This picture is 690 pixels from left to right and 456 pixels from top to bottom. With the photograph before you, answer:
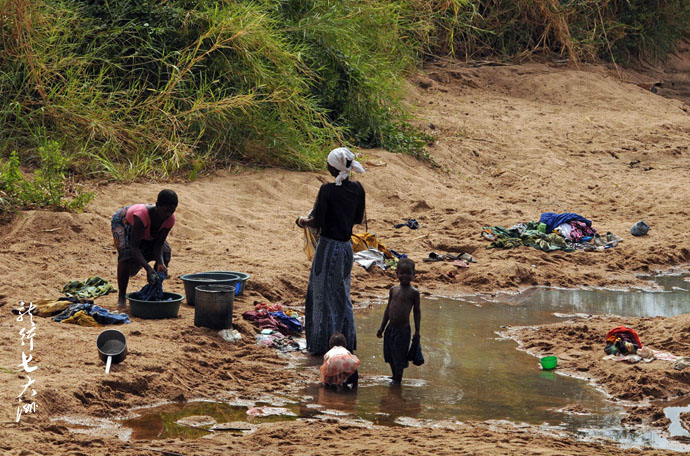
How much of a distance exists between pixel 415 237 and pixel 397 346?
15.0 ft

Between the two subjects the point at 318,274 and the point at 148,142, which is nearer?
the point at 318,274

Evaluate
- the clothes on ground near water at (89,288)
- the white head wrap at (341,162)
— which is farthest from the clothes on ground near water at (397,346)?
the clothes on ground near water at (89,288)

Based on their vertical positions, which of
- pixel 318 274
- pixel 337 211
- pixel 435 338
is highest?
pixel 337 211

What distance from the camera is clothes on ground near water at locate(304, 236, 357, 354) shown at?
6285 mm

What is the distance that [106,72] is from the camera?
445 inches

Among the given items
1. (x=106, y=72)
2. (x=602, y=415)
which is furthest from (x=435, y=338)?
(x=106, y=72)

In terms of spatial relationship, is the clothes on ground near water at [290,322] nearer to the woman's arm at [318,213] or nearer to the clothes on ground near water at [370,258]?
the woman's arm at [318,213]

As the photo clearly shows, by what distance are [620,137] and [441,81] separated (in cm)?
351

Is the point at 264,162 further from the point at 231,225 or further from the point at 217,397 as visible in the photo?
the point at 217,397

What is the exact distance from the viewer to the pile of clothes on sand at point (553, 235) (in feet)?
34.4

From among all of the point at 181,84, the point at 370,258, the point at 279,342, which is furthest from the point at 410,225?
the point at 279,342

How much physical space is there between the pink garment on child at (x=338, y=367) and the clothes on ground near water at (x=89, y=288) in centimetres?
237

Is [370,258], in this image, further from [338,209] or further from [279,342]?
[338,209]

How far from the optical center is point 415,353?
6.04 metres
